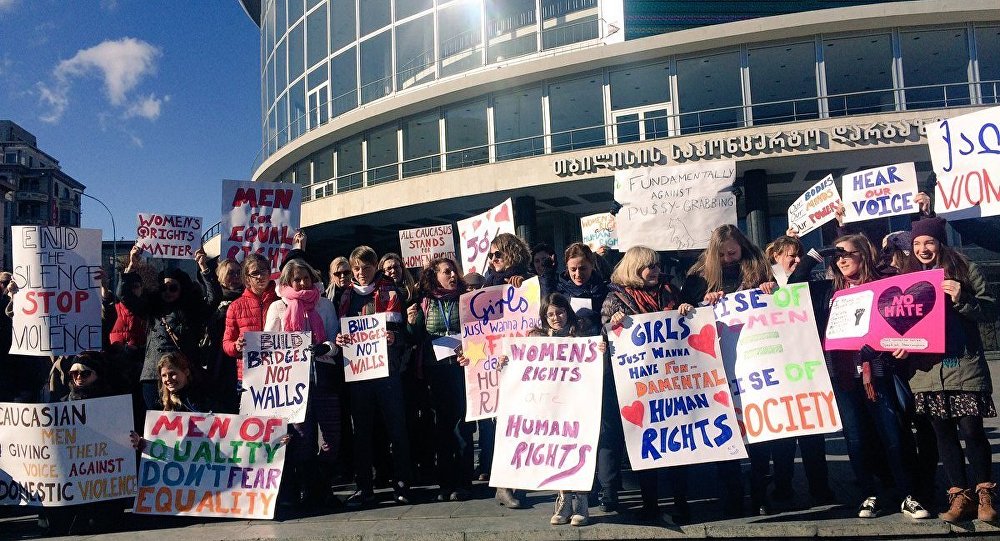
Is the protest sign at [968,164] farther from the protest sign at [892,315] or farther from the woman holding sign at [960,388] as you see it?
the protest sign at [892,315]

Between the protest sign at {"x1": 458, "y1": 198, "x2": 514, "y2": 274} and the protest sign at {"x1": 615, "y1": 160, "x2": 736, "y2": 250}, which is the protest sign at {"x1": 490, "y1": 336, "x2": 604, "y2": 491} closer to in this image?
the protest sign at {"x1": 615, "y1": 160, "x2": 736, "y2": 250}

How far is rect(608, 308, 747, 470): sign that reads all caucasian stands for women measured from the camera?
420 centimetres

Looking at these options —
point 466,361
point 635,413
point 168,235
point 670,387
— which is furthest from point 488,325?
point 168,235

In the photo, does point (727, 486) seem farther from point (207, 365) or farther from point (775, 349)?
point (207, 365)

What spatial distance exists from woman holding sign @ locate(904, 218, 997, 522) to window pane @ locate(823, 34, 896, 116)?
49.2 feet

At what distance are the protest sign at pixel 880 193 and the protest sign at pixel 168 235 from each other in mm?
8859

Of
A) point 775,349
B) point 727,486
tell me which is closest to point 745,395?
point 775,349

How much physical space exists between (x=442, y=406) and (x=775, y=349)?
2605 millimetres

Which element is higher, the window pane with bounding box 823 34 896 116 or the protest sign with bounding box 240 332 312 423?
the window pane with bounding box 823 34 896 116

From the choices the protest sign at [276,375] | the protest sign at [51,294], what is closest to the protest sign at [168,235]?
the protest sign at [51,294]

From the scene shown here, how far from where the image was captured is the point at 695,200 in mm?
6320

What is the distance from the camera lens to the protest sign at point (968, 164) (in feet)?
15.6

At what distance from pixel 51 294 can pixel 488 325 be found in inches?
147

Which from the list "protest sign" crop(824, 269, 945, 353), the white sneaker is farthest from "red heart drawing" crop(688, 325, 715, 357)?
the white sneaker
